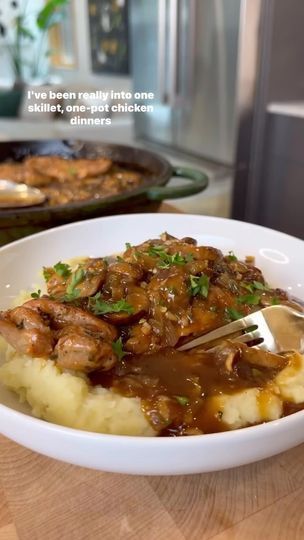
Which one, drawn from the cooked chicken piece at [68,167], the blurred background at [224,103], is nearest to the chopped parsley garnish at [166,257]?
the cooked chicken piece at [68,167]

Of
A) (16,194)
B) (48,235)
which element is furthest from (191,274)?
(16,194)

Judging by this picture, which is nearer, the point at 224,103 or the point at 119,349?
the point at 119,349

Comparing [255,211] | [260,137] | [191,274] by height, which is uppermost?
[191,274]

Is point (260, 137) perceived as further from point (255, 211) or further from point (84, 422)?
point (84, 422)

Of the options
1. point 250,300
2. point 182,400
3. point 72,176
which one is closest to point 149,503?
point 182,400

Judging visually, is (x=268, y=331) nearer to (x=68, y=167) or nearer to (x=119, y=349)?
(x=119, y=349)

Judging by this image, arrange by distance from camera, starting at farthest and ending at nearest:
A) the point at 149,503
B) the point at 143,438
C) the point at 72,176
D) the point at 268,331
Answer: the point at 72,176 → the point at 268,331 → the point at 149,503 → the point at 143,438

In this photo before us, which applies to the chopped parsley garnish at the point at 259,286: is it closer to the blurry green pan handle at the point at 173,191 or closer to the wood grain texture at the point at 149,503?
the wood grain texture at the point at 149,503
